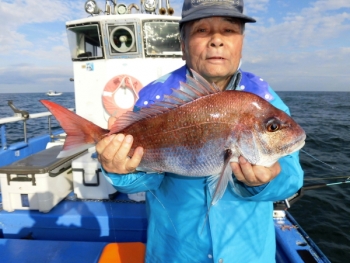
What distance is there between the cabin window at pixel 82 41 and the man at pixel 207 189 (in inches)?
204

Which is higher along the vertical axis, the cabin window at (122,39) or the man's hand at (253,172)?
the cabin window at (122,39)

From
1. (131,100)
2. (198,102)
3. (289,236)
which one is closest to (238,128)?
(198,102)

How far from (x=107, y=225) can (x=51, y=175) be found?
119 cm

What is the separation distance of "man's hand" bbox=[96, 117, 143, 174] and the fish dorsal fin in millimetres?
144

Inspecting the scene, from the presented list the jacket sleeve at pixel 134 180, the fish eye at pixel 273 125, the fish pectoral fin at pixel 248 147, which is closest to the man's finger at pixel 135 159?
the jacket sleeve at pixel 134 180

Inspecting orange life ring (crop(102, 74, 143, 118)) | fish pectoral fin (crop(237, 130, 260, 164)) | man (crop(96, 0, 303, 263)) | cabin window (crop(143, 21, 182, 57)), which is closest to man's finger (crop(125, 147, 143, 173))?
man (crop(96, 0, 303, 263))

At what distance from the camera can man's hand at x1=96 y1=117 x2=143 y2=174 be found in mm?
1877

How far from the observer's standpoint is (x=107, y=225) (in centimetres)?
400

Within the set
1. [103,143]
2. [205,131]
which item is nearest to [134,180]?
[103,143]

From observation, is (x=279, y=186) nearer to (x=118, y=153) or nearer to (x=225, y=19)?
(x=118, y=153)

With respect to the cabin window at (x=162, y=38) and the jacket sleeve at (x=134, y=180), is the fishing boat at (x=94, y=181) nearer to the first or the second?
the cabin window at (x=162, y=38)

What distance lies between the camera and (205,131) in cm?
182

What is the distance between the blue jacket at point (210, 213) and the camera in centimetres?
190

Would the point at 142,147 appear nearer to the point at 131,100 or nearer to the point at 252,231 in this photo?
the point at 252,231
